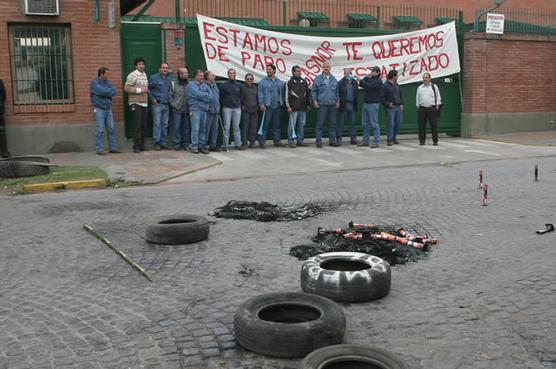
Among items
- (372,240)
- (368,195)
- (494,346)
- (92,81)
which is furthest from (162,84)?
(494,346)

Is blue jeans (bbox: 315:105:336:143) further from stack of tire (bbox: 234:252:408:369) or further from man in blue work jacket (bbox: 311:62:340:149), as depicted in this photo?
stack of tire (bbox: 234:252:408:369)

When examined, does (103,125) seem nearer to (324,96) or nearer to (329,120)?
(324,96)

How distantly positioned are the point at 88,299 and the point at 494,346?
315 cm

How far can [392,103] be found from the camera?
1688 cm

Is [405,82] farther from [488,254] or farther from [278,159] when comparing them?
[488,254]

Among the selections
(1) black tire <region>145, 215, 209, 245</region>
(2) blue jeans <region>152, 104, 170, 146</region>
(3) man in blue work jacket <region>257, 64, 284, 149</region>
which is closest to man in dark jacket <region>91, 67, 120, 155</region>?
(2) blue jeans <region>152, 104, 170, 146</region>

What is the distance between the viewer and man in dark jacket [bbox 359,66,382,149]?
55.0 ft

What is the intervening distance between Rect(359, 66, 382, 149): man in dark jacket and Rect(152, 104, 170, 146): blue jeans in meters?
5.12

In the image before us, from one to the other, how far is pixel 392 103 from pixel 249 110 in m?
3.78

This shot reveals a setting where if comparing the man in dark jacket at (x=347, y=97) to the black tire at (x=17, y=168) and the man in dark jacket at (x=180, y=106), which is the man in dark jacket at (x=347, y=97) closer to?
the man in dark jacket at (x=180, y=106)

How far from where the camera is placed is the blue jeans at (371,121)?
16812 millimetres

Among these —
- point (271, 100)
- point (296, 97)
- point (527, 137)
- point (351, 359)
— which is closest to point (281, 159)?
point (271, 100)

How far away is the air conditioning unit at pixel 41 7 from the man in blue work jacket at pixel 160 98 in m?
2.54

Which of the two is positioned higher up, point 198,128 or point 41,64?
point 41,64
